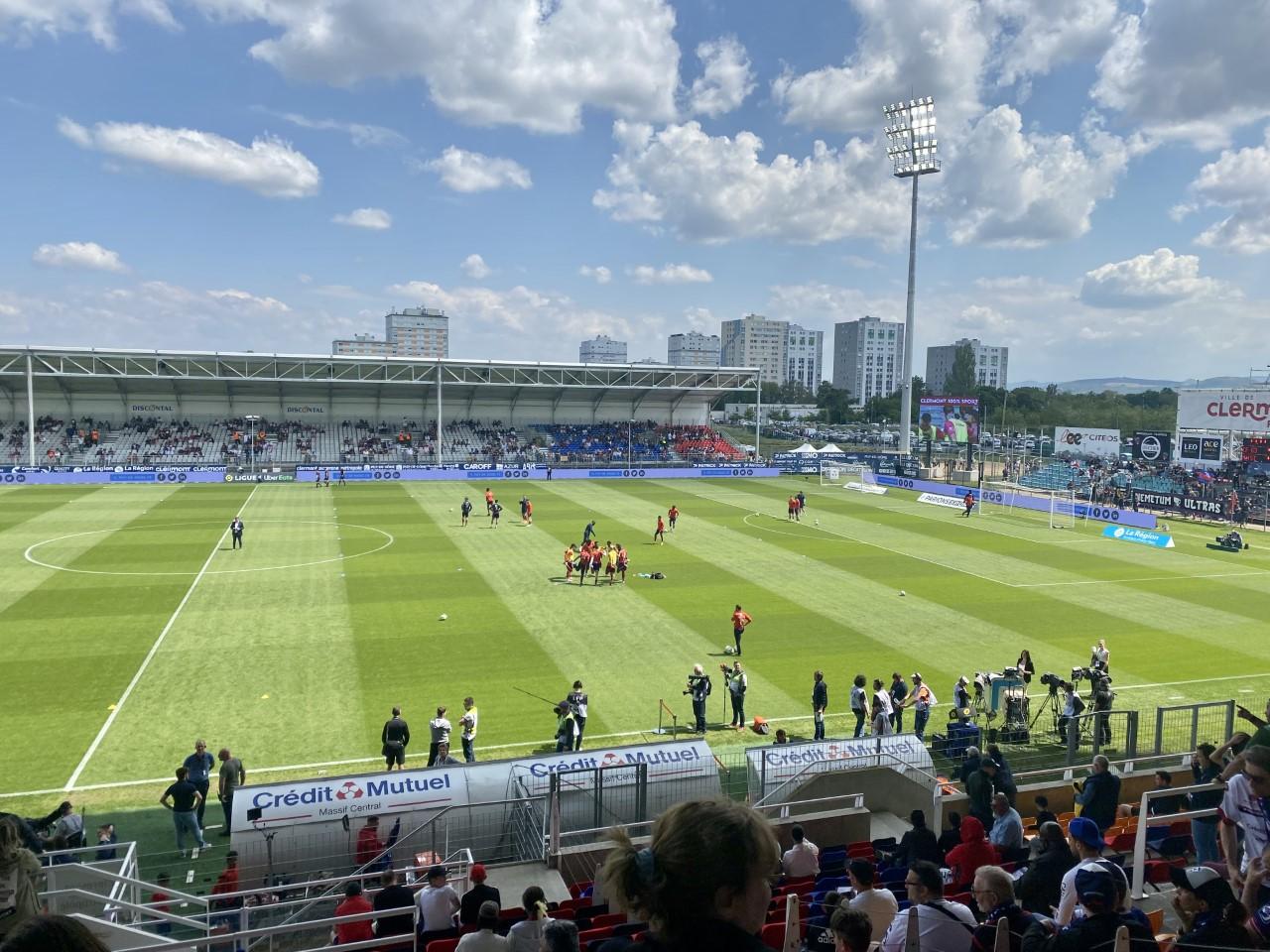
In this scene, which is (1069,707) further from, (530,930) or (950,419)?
(950,419)

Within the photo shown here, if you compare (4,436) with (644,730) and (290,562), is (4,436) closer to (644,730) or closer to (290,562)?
(290,562)

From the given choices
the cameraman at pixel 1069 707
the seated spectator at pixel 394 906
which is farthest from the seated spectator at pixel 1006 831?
the cameraman at pixel 1069 707

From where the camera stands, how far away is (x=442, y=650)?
21.8m

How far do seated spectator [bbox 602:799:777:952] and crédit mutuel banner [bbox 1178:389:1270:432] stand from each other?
2580 inches

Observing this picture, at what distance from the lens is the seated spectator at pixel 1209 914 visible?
4.82 metres

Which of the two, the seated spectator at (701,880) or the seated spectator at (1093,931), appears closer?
the seated spectator at (701,880)

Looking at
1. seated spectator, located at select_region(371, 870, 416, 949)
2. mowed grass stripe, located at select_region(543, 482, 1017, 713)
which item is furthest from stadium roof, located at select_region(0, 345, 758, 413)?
seated spectator, located at select_region(371, 870, 416, 949)

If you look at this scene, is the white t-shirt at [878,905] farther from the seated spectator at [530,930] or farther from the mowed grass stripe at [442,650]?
the mowed grass stripe at [442,650]

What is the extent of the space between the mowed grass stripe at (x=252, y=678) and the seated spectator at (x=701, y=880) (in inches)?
574

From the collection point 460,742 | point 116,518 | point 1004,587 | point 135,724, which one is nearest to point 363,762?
point 460,742

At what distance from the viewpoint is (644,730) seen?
16.9m

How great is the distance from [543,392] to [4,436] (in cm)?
4134

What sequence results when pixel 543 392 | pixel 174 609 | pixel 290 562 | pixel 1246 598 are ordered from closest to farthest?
pixel 174 609, pixel 1246 598, pixel 290 562, pixel 543 392

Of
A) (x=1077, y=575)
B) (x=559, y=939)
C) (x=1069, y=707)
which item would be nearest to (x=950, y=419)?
(x=1077, y=575)
